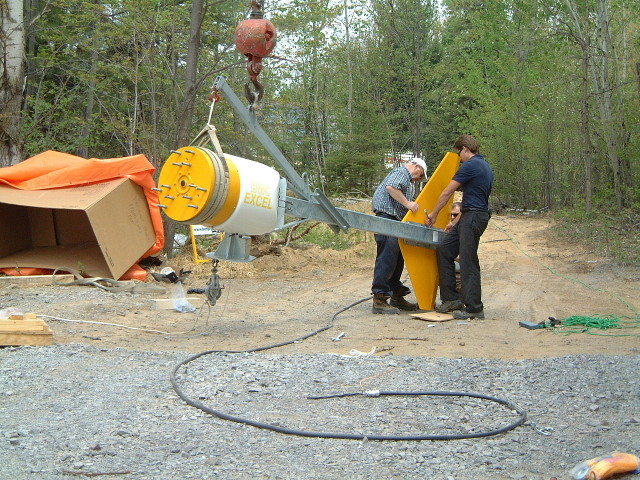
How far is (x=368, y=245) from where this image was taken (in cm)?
1620

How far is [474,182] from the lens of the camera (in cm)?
858

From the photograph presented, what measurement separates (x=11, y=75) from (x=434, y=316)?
9.45 metres

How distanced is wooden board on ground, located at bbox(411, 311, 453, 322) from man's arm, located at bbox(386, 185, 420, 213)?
3.91 ft

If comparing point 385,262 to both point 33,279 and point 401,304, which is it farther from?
point 33,279

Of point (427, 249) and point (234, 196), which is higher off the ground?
point (234, 196)

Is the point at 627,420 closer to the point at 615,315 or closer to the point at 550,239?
the point at 615,315

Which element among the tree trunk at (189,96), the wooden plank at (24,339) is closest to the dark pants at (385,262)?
the wooden plank at (24,339)

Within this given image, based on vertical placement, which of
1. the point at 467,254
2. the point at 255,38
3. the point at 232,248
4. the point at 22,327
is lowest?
the point at 22,327

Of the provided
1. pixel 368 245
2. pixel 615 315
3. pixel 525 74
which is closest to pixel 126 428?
pixel 615 315

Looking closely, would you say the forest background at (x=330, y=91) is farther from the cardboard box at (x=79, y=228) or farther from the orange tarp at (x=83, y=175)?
the orange tarp at (x=83, y=175)

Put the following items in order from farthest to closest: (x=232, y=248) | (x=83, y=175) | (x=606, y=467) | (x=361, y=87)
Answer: (x=361, y=87)
(x=83, y=175)
(x=232, y=248)
(x=606, y=467)

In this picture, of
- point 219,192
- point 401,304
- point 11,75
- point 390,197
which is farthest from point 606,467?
point 11,75

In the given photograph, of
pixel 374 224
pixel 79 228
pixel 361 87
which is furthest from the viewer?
pixel 361 87

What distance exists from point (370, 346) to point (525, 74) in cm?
2112
